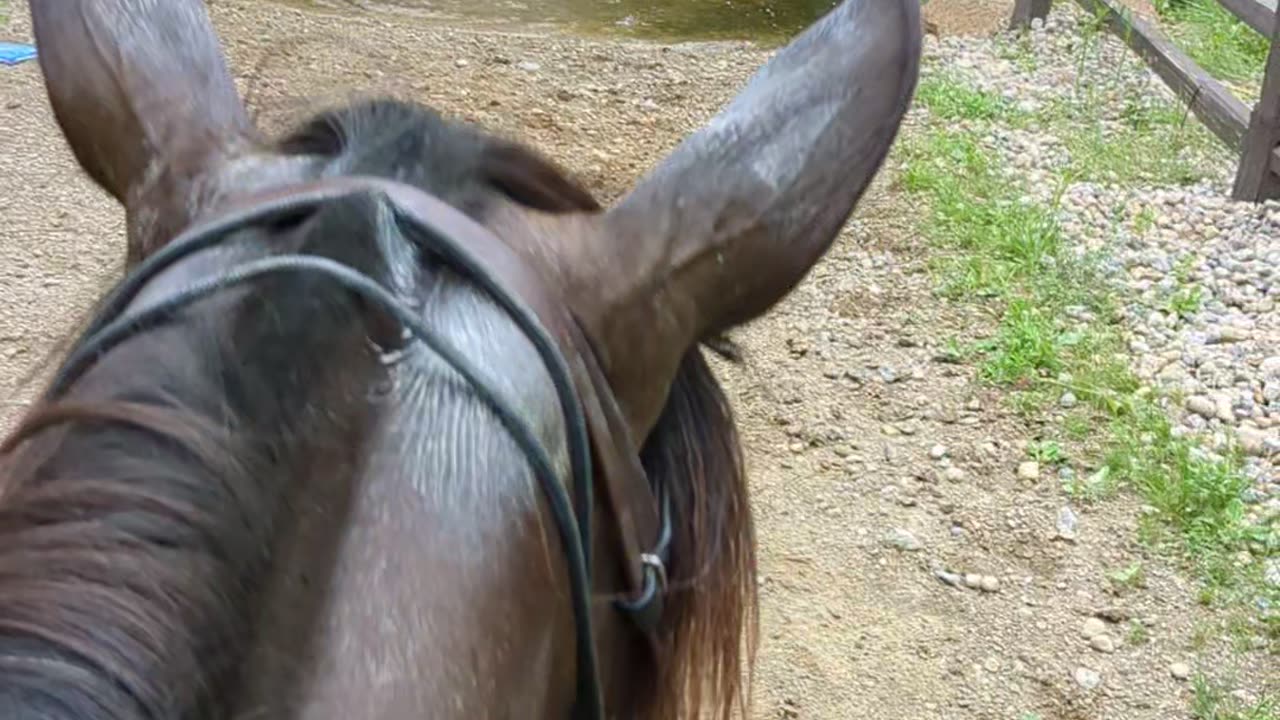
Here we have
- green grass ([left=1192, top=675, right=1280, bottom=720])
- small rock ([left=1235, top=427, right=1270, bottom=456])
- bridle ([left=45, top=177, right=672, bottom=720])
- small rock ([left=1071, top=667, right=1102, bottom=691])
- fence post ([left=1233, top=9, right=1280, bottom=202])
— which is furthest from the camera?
fence post ([left=1233, top=9, right=1280, bottom=202])

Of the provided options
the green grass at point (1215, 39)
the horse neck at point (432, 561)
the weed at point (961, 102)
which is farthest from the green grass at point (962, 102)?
the horse neck at point (432, 561)

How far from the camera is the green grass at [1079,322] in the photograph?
3.86 metres

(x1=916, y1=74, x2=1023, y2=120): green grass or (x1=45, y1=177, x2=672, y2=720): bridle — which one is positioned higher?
(x1=45, y1=177, x2=672, y2=720): bridle

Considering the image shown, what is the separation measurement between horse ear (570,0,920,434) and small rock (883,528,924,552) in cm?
260

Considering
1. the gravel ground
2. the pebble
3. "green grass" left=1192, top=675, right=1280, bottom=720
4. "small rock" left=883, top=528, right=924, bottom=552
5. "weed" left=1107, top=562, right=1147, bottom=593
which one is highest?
the gravel ground

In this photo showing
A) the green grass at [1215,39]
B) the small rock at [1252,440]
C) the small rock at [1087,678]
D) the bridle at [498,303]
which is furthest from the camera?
the green grass at [1215,39]

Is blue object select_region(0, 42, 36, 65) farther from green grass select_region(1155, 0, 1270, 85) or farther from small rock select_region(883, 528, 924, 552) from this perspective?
green grass select_region(1155, 0, 1270, 85)

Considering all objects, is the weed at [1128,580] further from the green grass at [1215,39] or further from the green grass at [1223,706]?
the green grass at [1215,39]

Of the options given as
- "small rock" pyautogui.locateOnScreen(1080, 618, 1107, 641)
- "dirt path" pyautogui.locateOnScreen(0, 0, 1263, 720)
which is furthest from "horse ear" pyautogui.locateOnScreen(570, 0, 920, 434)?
"small rock" pyautogui.locateOnScreen(1080, 618, 1107, 641)

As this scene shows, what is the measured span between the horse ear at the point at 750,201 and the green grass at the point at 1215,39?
6136mm

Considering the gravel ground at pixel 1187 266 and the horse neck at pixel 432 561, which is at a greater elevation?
the horse neck at pixel 432 561

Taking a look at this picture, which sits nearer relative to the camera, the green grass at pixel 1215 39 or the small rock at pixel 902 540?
the small rock at pixel 902 540

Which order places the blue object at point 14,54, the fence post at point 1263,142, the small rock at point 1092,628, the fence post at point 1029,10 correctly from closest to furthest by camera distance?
the small rock at point 1092,628 < the fence post at point 1263,142 < the blue object at point 14,54 < the fence post at point 1029,10

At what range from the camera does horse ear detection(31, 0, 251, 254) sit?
1290mm
